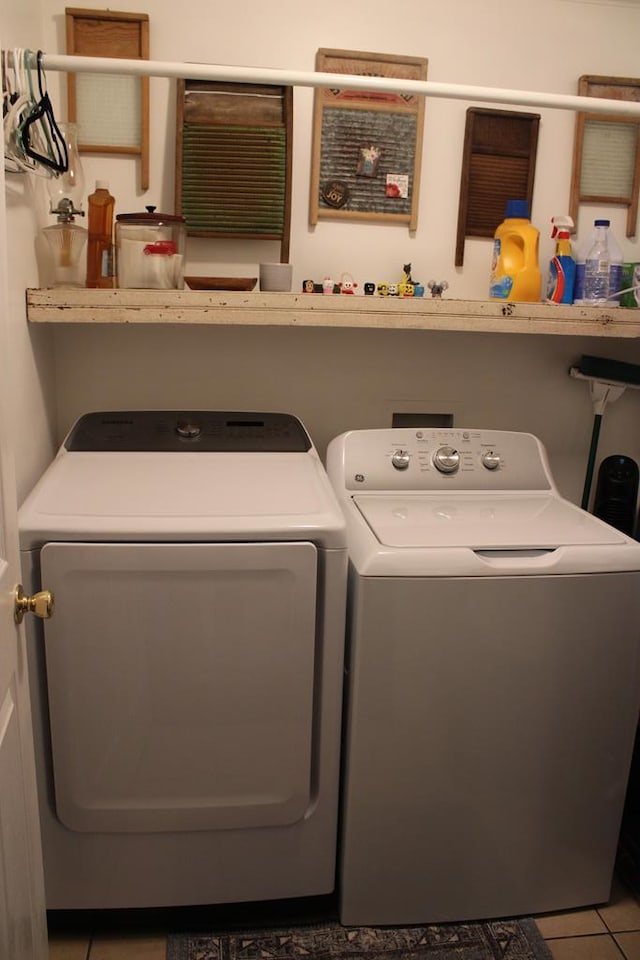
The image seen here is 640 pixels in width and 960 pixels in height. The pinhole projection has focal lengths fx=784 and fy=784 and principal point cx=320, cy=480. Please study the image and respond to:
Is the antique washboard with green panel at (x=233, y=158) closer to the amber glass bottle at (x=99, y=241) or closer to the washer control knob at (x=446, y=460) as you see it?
the amber glass bottle at (x=99, y=241)

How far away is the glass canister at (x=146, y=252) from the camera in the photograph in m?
Answer: 2.00

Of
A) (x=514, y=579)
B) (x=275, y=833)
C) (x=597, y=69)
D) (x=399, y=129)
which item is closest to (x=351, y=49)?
(x=399, y=129)

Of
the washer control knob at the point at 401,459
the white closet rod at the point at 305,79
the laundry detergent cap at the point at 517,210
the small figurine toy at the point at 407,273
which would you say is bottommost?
the washer control knob at the point at 401,459

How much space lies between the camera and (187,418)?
2.16 m

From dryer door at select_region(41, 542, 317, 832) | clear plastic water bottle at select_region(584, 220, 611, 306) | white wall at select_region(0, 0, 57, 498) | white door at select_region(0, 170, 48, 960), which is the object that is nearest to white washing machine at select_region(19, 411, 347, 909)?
dryer door at select_region(41, 542, 317, 832)

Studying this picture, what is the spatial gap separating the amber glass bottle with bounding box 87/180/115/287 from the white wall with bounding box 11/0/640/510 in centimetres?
14

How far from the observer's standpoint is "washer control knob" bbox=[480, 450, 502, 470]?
2.16 m

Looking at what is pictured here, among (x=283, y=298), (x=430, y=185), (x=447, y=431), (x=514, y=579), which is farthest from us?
(x=430, y=185)

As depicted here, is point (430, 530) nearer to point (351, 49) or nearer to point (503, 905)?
point (503, 905)

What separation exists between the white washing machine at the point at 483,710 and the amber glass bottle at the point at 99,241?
0.89 metres

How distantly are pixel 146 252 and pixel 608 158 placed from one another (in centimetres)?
145

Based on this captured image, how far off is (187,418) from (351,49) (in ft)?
3.75

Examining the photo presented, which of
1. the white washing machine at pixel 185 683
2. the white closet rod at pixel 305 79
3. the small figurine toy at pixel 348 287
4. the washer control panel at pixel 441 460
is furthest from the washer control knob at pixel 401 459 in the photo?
the white closet rod at pixel 305 79

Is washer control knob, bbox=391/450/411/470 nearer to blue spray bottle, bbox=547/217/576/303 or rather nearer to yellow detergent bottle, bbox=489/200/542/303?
yellow detergent bottle, bbox=489/200/542/303
